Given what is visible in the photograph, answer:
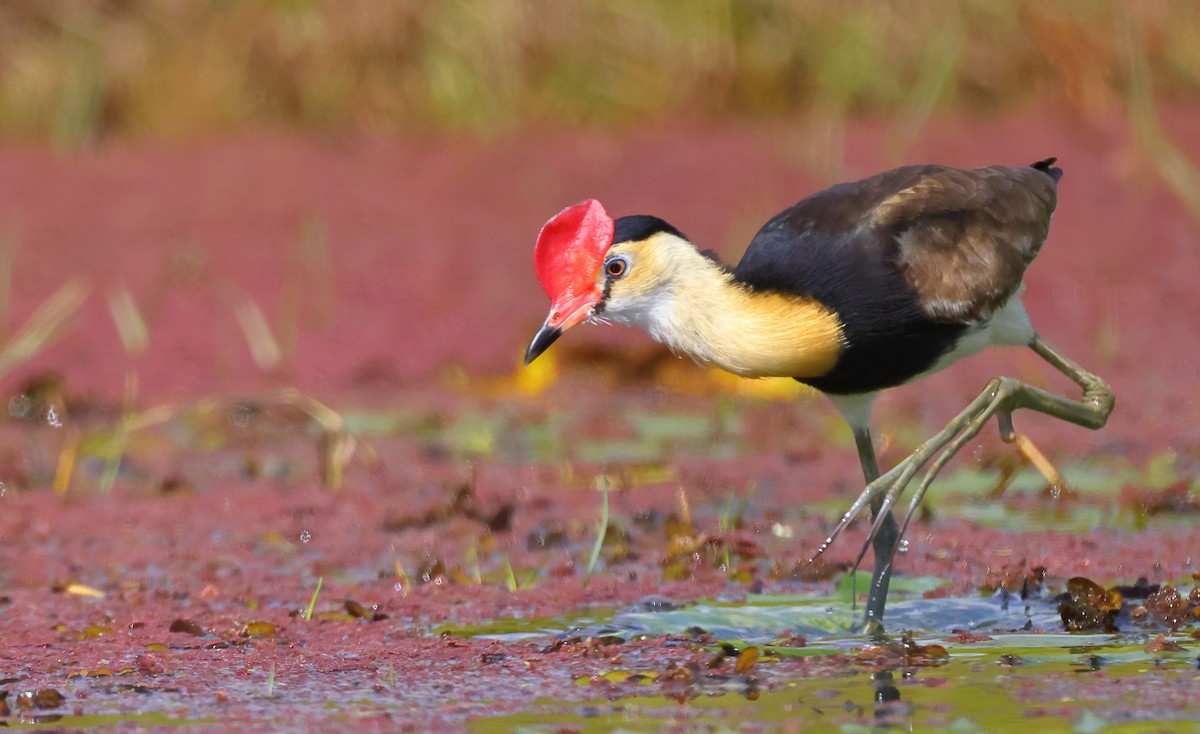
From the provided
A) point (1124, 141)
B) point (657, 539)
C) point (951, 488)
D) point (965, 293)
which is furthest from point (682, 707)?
point (1124, 141)

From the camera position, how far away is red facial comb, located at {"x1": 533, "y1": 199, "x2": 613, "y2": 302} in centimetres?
489

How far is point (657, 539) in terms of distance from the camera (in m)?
6.22

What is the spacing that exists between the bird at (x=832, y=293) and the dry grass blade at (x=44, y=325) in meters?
2.96

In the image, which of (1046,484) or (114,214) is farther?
(114,214)

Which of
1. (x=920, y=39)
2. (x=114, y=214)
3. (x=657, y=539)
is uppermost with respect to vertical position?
(x=920, y=39)

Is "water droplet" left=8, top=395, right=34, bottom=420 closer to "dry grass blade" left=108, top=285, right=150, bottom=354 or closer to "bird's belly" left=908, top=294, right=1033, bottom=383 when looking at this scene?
"dry grass blade" left=108, top=285, right=150, bottom=354

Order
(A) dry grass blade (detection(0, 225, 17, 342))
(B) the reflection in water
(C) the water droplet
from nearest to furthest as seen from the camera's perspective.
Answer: (B) the reflection in water
(C) the water droplet
(A) dry grass blade (detection(0, 225, 17, 342))

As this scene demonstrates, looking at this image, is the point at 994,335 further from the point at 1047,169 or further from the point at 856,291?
the point at 1047,169

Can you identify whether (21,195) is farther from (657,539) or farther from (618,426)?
(657,539)

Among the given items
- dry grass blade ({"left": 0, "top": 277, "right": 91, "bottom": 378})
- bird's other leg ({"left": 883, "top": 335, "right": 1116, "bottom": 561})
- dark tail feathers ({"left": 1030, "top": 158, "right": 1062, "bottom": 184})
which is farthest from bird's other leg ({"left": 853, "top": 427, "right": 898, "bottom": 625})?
dry grass blade ({"left": 0, "top": 277, "right": 91, "bottom": 378})

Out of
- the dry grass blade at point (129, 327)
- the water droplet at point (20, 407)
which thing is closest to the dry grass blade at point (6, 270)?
the dry grass blade at point (129, 327)

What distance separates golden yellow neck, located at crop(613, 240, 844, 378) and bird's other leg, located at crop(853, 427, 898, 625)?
1.49ft

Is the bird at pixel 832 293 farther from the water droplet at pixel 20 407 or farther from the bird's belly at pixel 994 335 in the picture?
the water droplet at pixel 20 407

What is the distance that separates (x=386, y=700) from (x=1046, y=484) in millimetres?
3308
